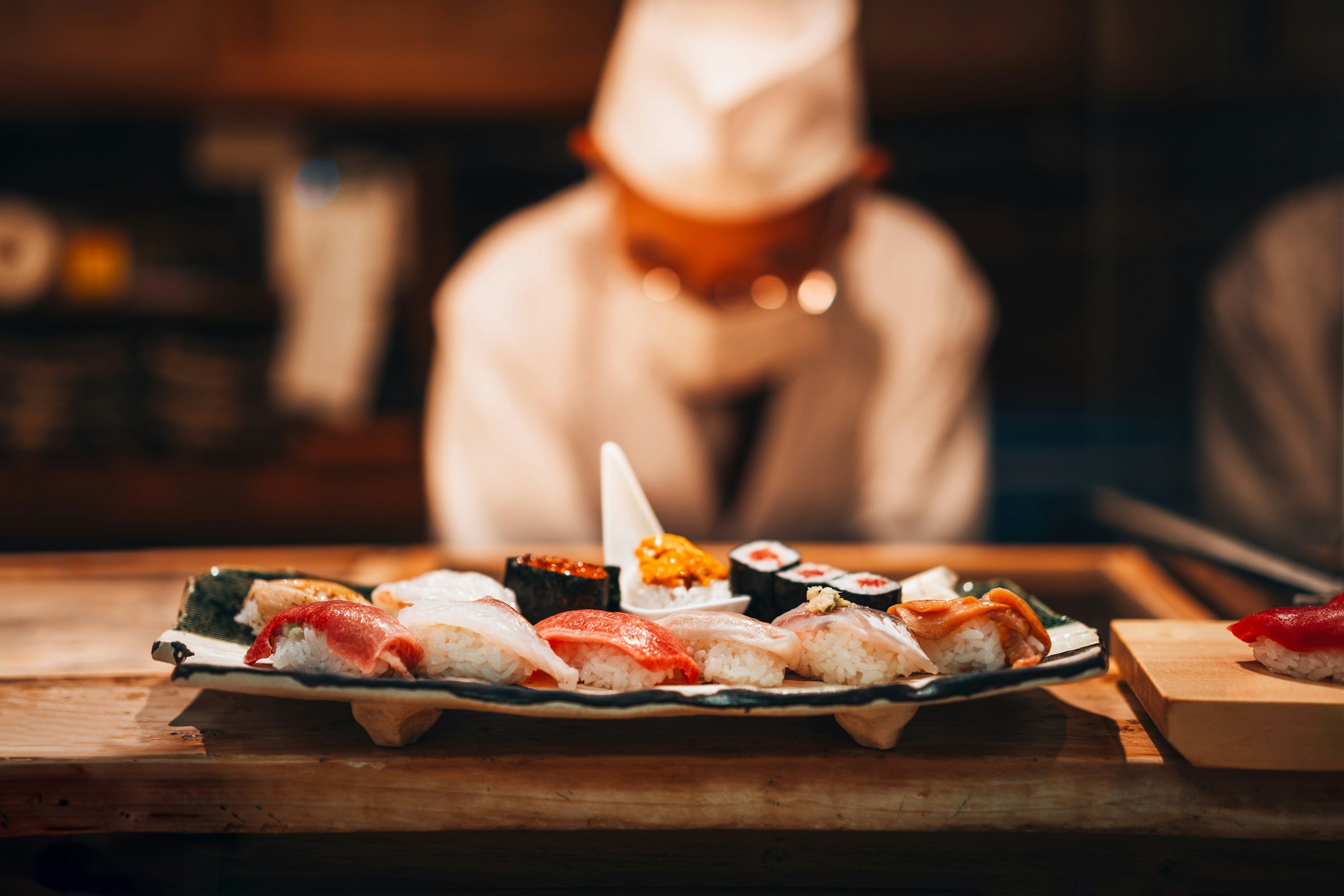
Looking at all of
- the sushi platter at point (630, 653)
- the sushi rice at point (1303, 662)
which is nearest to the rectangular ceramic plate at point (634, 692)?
the sushi platter at point (630, 653)

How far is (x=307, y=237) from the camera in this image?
3344 millimetres

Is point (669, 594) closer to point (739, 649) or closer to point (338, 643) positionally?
point (739, 649)

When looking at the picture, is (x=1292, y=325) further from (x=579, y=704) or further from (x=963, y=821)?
(x=579, y=704)

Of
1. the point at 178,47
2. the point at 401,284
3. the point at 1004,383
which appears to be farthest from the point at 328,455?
the point at 1004,383

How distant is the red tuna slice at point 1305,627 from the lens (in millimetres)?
926

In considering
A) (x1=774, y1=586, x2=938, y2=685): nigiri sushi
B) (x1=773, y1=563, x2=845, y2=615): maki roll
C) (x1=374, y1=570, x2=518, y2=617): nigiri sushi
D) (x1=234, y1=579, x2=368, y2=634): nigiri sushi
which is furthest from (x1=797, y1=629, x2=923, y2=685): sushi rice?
(x1=234, y1=579, x2=368, y2=634): nigiri sushi

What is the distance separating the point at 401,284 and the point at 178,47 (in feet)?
3.74

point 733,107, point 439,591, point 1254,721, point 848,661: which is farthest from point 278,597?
point 733,107

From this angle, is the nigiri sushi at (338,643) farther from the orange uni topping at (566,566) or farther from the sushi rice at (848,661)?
the sushi rice at (848,661)

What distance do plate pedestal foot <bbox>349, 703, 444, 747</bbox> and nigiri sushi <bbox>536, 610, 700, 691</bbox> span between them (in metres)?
0.15

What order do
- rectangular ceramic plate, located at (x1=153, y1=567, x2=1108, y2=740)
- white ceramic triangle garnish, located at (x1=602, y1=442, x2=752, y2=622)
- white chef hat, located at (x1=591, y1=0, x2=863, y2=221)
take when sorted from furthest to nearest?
white chef hat, located at (x1=591, y1=0, x2=863, y2=221)
white ceramic triangle garnish, located at (x1=602, y1=442, x2=752, y2=622)
rectangular ceramic plate, located at (x1=153, y1=567, x2=1108, y2=740)

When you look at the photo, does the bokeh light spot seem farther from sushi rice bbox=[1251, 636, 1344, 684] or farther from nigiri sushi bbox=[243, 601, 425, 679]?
nigiri sushi bbox=[243, 601, 425, 679]

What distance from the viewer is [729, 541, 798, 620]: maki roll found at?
3.49 feet

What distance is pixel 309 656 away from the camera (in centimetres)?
89
